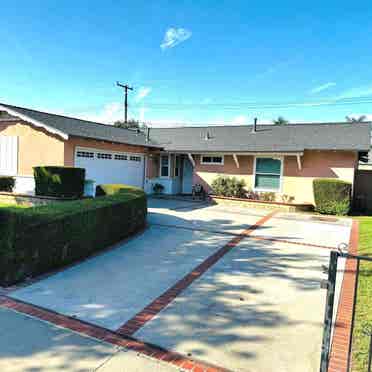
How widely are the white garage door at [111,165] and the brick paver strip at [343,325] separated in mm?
10620

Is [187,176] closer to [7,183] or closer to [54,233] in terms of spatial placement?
[7,183]

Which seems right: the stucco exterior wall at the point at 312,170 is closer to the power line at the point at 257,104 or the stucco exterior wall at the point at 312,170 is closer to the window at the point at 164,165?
the window at the point at 164,165

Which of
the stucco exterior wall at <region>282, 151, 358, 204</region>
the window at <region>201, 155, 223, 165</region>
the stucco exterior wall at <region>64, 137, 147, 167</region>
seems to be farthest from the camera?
the window at <region>201, 155, 223, 165</region>

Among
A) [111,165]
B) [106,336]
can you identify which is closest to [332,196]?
[111,165]

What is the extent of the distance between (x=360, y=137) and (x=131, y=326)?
1405 centimetres

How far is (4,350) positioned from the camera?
9.40 feet

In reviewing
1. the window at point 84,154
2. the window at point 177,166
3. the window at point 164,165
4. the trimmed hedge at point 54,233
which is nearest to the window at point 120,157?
the window at point 84,154

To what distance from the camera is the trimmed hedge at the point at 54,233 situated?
4535 mm

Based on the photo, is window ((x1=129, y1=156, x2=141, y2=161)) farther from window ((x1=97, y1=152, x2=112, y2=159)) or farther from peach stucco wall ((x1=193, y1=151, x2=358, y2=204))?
peach stucco wall ((x1=193, y1=151, x2=358, y2=204))

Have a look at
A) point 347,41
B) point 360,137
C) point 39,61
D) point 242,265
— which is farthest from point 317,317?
point 39,61

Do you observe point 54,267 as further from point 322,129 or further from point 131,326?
point 322,129

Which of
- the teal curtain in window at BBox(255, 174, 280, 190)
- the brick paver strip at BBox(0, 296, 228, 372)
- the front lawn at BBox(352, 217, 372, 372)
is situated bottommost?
the brick paver strip at BBox(0, 296, 228, 372)

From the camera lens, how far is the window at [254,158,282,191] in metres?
14.4

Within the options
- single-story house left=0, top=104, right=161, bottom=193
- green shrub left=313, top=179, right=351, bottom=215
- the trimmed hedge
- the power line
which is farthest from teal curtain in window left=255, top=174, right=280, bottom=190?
the power line
